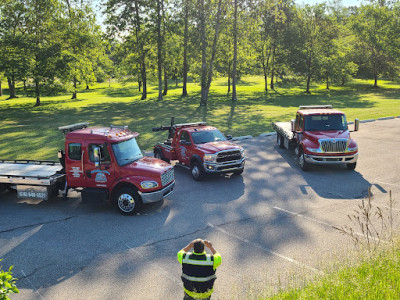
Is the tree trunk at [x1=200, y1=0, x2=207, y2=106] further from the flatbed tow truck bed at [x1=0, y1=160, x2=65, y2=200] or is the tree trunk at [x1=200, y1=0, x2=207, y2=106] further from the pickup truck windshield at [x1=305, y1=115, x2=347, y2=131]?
the flatbed tow truck bed at [x1=0, y1=160, x2=65, y2=200]

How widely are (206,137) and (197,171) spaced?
164 cm

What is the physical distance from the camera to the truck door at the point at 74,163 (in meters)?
10.8

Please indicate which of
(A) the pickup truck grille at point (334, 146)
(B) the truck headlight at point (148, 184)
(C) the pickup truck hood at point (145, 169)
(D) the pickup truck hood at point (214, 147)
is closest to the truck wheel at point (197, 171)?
(D) the pickup truck hood at point (214, 147)

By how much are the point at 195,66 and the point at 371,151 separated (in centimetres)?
4011

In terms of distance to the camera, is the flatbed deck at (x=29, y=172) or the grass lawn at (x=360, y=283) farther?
the flatbed deck at (x=29, y=172)

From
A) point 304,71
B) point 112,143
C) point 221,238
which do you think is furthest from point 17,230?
point 304,71

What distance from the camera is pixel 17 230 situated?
939cm

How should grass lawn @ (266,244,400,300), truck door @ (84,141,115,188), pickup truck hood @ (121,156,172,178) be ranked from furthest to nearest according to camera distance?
truck door @ (84,141,115,188) → pickup truck hood @ (121,156,172,178) → grass lawn @ (266,244,400,300)

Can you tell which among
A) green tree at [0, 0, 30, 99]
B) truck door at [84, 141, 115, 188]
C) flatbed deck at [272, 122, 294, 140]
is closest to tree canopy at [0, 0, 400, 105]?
green tree at [0, 0, 30, 99]

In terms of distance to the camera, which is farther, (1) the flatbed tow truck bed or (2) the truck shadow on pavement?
(2) the truck shadow on pavement

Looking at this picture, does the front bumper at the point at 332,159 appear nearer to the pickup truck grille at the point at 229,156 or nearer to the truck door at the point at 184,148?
the pickup truck grille at the point at 229,156

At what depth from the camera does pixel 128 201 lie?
10.3 metres

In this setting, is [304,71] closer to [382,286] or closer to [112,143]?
[112,143]

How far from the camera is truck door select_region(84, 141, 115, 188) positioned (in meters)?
10.5
